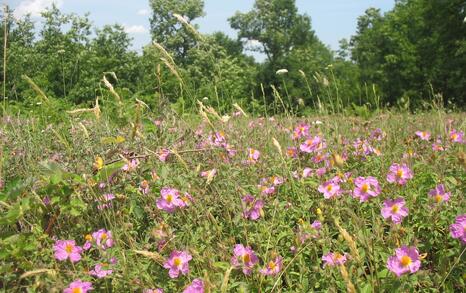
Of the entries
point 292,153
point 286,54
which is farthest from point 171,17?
point 292,153

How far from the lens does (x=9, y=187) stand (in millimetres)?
1527

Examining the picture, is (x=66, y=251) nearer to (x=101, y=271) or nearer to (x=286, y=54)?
(x=101, y=271)

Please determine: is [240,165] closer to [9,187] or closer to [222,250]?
[222,250]

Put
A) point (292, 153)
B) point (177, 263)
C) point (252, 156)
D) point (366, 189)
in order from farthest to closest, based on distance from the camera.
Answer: point (292, 153) → point (252, 156) → point (366, 189) → point (177, 263)

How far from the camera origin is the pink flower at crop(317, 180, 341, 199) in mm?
1765

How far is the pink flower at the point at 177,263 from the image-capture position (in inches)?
56.7

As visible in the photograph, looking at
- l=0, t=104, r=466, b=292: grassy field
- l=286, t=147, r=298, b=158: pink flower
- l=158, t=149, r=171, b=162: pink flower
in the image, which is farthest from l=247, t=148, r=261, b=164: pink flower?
l=158, t=149, r=171, b=162: pink flower

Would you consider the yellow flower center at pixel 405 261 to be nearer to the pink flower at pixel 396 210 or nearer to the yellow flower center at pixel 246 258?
the pink flower at pixel 396 210

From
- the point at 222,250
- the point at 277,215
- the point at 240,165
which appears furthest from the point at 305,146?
the point at 222,250

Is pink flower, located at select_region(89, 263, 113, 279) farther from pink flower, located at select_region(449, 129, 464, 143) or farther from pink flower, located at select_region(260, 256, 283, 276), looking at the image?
pink flower, located at select_region(449, 129, 464, 143)

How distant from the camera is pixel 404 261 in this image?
134cm

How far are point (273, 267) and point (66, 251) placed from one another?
0.68 metres

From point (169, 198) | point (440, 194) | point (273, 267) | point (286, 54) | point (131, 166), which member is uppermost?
point (286, 54)

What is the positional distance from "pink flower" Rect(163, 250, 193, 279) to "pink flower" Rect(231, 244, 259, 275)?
15 cm
